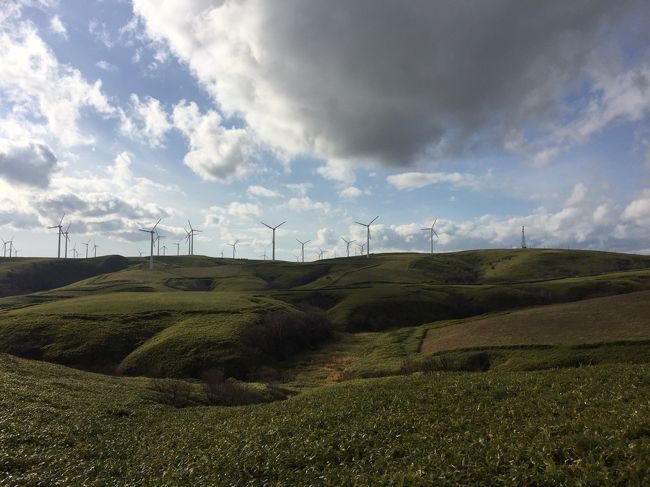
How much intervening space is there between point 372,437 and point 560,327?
2883 inches

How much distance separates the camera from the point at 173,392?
55.3 meters

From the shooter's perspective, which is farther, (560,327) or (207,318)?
(207,318)

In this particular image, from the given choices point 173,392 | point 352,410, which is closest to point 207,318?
point 173,392

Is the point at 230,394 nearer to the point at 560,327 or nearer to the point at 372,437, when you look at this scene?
the point at 372,437

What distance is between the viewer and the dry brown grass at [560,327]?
7225 cm

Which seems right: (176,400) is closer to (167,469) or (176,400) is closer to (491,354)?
(167,469)

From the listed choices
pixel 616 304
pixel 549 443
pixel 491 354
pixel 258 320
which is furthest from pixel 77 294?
pixel 549 443

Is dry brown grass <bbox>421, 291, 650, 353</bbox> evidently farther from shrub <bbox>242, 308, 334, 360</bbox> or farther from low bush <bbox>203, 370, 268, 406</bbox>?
low bush <bbox>203, 370, 268, 406</bbox>

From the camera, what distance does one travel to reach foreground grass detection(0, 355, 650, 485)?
16.6 metres

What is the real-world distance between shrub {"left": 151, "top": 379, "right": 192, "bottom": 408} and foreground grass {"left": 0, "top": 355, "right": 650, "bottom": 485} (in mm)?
11784

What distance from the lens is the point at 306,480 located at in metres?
18.9

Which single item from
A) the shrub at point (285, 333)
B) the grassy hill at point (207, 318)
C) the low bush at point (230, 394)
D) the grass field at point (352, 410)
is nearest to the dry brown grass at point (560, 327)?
the grass field at point (352, 410)

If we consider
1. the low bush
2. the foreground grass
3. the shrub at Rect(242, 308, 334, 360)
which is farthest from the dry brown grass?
the foreground grass

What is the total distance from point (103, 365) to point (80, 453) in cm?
7180
